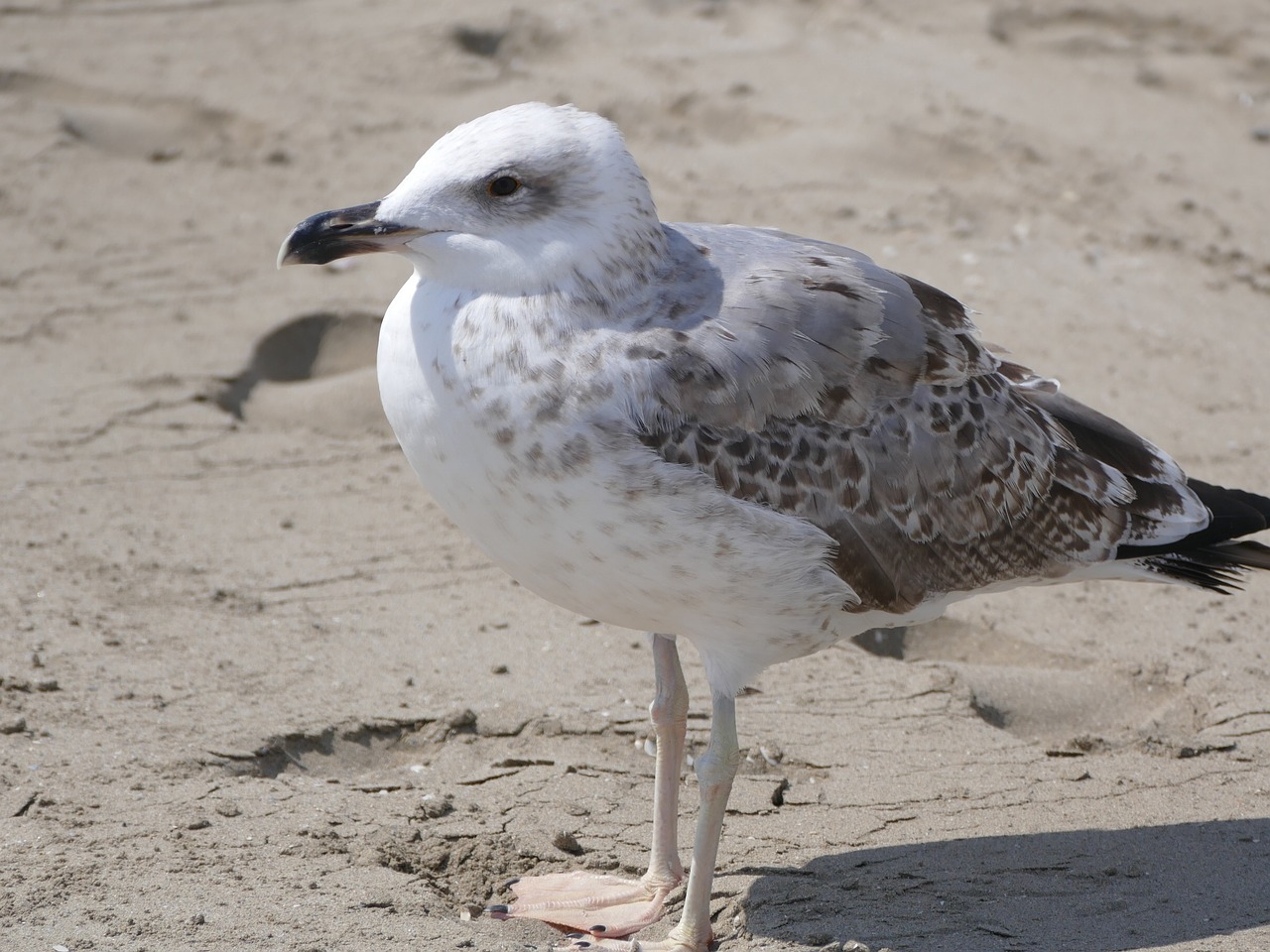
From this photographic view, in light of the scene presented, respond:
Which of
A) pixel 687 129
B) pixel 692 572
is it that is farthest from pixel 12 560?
pixel 687 129

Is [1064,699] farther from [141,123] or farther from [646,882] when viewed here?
[141,123]

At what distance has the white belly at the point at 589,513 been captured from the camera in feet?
10.7

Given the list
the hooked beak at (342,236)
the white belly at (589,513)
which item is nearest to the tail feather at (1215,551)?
the white belly at (589,513)

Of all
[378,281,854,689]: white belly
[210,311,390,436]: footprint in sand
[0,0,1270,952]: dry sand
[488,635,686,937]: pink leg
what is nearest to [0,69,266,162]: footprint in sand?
[0,0,1270,952]: dry sand

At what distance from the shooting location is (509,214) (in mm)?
3426

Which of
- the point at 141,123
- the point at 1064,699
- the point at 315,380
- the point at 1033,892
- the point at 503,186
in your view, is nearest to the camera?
the point at 503,186

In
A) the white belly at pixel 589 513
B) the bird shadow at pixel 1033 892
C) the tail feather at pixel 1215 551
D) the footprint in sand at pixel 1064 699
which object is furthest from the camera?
the footprint in sand at pixel 1064 699

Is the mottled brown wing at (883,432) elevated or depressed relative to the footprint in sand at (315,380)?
elevated

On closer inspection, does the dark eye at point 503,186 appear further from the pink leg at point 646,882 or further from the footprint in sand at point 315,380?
the footprint in sand at point 315,380

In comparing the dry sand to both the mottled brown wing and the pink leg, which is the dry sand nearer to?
the pink leg

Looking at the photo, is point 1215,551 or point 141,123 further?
point 141,123

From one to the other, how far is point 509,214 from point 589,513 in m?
0.70

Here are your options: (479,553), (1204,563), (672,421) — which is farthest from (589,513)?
(479,553)

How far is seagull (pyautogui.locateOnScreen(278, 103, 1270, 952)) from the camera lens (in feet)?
10.9
